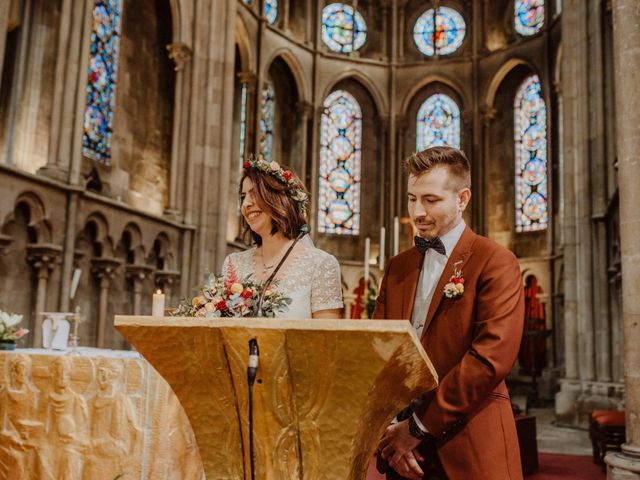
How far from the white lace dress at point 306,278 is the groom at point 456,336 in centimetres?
40

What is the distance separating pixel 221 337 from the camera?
4.81 ft

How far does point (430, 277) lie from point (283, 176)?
2.03ft

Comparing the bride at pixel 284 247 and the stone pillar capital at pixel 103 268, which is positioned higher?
the stone pillar capital at pixel 103 268

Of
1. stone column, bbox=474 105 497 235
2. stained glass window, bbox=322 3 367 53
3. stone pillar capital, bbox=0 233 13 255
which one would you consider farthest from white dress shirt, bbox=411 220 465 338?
stained glass window, bbox=322 3 367 53

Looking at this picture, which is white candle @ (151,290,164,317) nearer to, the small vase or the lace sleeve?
the lace sleeve

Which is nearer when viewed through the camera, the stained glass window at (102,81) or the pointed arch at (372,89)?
the stained glass window at (102,81)

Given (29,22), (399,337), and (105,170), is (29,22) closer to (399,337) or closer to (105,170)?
(105,170)

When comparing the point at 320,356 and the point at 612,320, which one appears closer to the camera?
the point at 320,356

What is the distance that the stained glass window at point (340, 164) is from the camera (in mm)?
18234

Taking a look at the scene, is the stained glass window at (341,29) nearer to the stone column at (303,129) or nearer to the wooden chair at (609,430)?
the stone column at (303,129)

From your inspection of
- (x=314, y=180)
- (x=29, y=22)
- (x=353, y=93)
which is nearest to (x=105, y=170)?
(x=29, y=22)

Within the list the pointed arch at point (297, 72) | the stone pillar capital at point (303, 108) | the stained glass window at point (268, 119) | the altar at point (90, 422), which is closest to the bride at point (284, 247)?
the altar at point (90, 422)

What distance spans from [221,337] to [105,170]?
396 inches

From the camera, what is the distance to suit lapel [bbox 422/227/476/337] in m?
1.92
